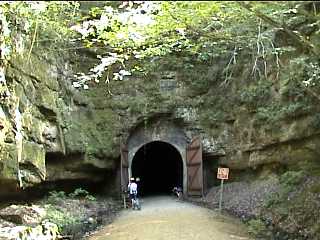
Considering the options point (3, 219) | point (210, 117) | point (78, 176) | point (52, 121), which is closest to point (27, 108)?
point (52, 121)

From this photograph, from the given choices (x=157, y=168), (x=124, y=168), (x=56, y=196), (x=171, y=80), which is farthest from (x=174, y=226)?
(x=157, y=168)

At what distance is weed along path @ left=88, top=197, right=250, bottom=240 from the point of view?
9.79 m

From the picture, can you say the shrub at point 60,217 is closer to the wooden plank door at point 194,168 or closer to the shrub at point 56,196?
the shrub at point 56,196

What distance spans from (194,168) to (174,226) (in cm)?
656

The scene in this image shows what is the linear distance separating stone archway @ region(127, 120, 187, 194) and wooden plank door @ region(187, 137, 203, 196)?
391 millimetres

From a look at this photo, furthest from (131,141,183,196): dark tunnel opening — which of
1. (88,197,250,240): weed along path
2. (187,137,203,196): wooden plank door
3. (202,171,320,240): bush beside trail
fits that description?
(88,197,250,240): weed along path

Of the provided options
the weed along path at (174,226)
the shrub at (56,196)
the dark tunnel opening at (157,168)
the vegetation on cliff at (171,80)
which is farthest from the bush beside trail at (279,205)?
the dark tunnel opening at (157,168)

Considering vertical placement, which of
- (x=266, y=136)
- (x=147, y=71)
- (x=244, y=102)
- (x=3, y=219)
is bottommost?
(x=3, y=219)

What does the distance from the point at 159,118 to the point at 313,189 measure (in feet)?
27.5

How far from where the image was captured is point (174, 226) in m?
10.9

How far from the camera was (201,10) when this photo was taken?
732 centimetres

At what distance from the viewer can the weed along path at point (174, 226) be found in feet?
32.1

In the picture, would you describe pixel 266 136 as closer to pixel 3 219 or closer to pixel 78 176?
pixel 78 176

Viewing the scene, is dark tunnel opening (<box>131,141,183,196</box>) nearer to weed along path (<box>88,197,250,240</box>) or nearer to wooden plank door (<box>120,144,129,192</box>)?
wooden plank door (<box>120,144,129,192</box>)
